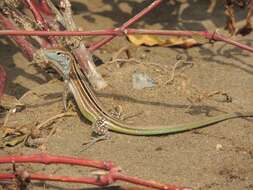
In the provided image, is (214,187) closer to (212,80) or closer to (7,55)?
(212,80)

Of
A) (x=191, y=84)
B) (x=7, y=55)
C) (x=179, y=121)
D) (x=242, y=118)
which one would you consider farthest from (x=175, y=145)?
(x=7, y=55)

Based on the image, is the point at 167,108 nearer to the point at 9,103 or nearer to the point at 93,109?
the point at 93,109

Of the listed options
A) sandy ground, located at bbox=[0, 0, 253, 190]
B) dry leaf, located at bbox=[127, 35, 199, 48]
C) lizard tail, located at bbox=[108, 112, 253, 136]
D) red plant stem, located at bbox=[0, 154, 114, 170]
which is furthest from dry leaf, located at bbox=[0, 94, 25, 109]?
red plant stem, located at bbox=[0, 154, 114, 170]

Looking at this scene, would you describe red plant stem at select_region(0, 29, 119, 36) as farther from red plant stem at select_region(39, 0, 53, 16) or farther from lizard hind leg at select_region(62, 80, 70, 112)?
red plant stem at select_region(39, 0, 53, 16)

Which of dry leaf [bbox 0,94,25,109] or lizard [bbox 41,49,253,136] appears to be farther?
dry leaf [bbox 0,94,25,109]

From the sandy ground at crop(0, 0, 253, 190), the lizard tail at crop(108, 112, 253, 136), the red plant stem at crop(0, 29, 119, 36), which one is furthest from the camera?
the lizard tail at crop(108, 112, 253, 136)

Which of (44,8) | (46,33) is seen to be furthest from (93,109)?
(44,8)
